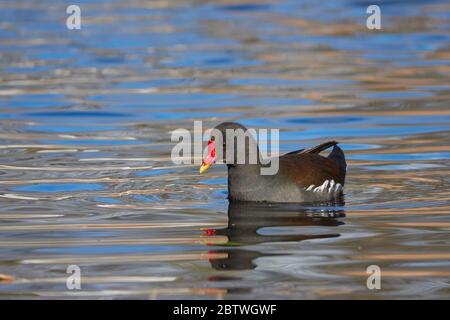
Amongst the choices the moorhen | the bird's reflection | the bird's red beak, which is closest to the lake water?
the bird's reflection

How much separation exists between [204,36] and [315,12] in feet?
10.2

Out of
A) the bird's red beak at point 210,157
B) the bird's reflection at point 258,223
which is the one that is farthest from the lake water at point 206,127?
the bird's red beak at point 210,157

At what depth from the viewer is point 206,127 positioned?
13406 millimetres

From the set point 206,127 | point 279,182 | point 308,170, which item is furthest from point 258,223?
point 206,127

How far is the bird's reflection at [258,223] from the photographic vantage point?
25.9 feet

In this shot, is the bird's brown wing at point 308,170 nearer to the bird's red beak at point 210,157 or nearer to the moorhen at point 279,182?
the moorhen at point 279,182

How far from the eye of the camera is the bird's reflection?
789cm

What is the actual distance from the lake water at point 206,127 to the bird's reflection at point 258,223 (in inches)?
0.9

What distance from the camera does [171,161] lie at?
11.6 m

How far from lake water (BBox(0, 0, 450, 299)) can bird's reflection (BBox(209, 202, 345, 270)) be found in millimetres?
24

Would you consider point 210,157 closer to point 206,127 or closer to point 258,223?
point 258,223

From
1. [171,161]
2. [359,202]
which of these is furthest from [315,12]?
[359,202]

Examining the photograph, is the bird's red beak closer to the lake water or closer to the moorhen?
the moorhen

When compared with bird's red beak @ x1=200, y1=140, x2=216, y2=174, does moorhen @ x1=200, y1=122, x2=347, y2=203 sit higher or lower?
lower
